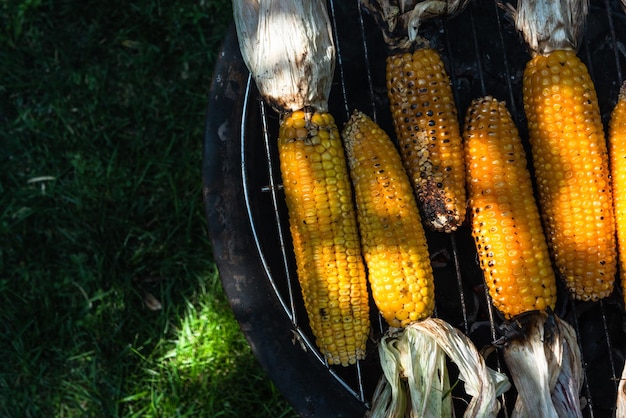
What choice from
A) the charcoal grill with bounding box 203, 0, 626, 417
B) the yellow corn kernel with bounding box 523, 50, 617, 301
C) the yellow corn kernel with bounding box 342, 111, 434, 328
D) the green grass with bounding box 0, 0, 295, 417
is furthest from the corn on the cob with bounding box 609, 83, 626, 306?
the green grass with bounding box 0, 0, 295, 417

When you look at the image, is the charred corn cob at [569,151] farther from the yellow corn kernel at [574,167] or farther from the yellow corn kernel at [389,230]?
the yellow corn kernel at [389,230]

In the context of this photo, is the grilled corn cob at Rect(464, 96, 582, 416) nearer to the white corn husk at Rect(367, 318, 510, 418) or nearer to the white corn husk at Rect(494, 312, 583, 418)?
the white corn husk at Rect(494, 312, 583, 418)

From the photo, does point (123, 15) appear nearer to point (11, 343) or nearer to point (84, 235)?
point (84, 235)

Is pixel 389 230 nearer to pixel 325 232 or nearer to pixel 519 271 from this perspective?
pixel 325 232

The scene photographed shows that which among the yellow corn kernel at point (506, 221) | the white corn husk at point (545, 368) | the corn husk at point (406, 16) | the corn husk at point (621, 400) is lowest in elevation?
the corn husk at point (621, 400)

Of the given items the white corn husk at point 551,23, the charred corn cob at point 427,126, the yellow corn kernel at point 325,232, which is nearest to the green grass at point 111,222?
the yellow corn kernel at point 325,232

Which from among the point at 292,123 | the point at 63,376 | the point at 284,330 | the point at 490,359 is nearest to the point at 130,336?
the point at 63,376
